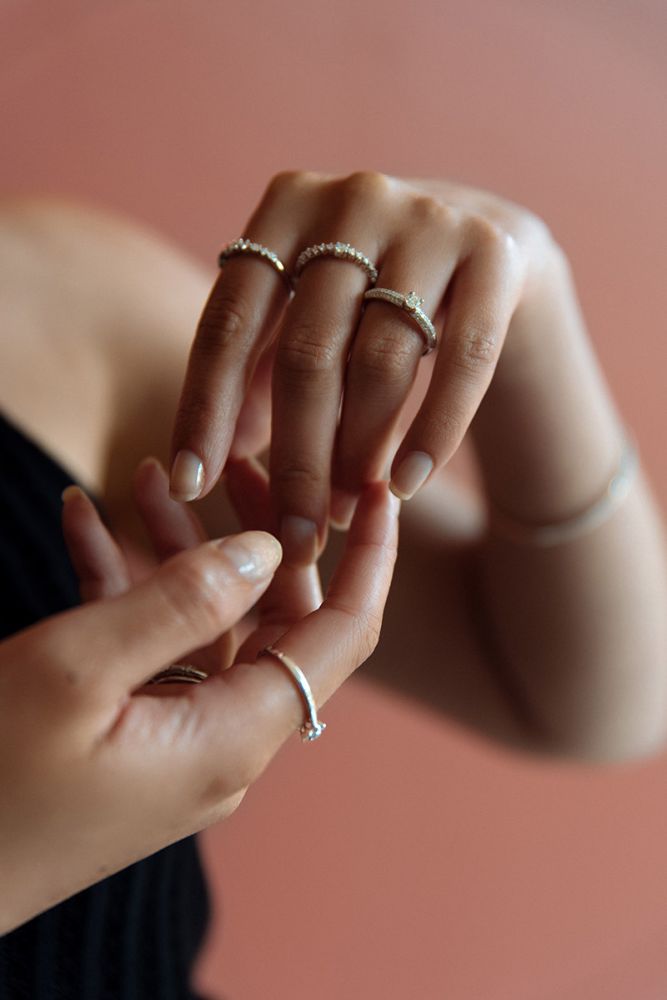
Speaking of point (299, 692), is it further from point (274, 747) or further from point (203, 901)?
point (203, 901)

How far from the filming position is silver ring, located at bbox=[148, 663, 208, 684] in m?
0.36

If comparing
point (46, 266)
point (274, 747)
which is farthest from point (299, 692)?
point (46, 266)

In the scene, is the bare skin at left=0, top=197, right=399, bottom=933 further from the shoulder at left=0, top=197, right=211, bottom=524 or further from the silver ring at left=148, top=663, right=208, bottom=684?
the shoulder at left=0, top=197, right=211, bottom=524

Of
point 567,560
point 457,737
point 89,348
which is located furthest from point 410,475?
point 457,737

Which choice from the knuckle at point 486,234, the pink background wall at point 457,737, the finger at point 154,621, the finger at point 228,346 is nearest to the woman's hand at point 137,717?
the finger at point 154,621

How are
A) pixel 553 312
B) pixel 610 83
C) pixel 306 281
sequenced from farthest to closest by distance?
pixel 610 83 < pixel 553 312 < pixel 306 281

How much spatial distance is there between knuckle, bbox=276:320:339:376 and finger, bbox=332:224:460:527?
0.01 metres

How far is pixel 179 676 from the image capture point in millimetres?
362

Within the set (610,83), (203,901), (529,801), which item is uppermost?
(610,83)

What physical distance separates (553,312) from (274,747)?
34 cm

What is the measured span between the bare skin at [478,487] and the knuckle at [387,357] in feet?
0.44

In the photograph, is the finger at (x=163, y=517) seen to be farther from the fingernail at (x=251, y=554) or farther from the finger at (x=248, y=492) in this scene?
the fingernail at (x=251, y=554)

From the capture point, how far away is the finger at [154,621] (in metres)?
0.27

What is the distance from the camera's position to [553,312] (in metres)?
0.55
